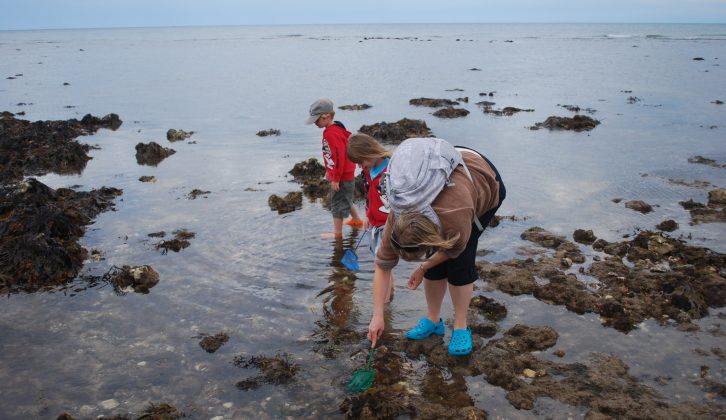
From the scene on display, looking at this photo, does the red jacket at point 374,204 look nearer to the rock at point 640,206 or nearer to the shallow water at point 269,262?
the shallow water at point 269,262

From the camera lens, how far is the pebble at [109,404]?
4182mm

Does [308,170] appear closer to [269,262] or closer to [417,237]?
[269,262]

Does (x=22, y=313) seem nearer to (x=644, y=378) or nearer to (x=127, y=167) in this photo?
(x=644, y=378)

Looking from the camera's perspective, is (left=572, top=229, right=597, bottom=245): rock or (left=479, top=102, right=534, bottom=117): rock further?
(left=479, top=102, right=534, bottom=117): rock

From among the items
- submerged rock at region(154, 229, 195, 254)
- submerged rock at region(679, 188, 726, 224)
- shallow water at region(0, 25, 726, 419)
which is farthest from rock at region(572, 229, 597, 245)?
submerged rock at region(154, 229, 195, 254)

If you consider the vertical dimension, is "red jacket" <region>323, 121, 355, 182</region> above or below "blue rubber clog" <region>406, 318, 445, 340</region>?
above

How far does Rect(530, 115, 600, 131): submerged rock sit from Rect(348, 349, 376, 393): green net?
43.1 feet

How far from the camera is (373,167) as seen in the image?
4.91 meters

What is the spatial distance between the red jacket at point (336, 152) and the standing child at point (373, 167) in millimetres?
1668

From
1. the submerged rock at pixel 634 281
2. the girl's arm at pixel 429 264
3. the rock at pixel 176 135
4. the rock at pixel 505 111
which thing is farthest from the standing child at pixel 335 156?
the rock at pixel 505 111

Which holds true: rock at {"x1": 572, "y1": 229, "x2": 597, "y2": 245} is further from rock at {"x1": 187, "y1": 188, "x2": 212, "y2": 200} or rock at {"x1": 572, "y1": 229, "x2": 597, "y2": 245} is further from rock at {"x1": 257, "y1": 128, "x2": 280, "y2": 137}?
rock at {"x1": 257, "y1": 128, "x2": 280, "y2": 137}

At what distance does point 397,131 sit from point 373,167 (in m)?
10.3

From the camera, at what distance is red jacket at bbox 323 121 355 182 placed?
6.81 m

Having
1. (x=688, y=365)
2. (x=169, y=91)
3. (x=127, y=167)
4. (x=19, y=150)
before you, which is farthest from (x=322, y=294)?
(x=169, y=91)
